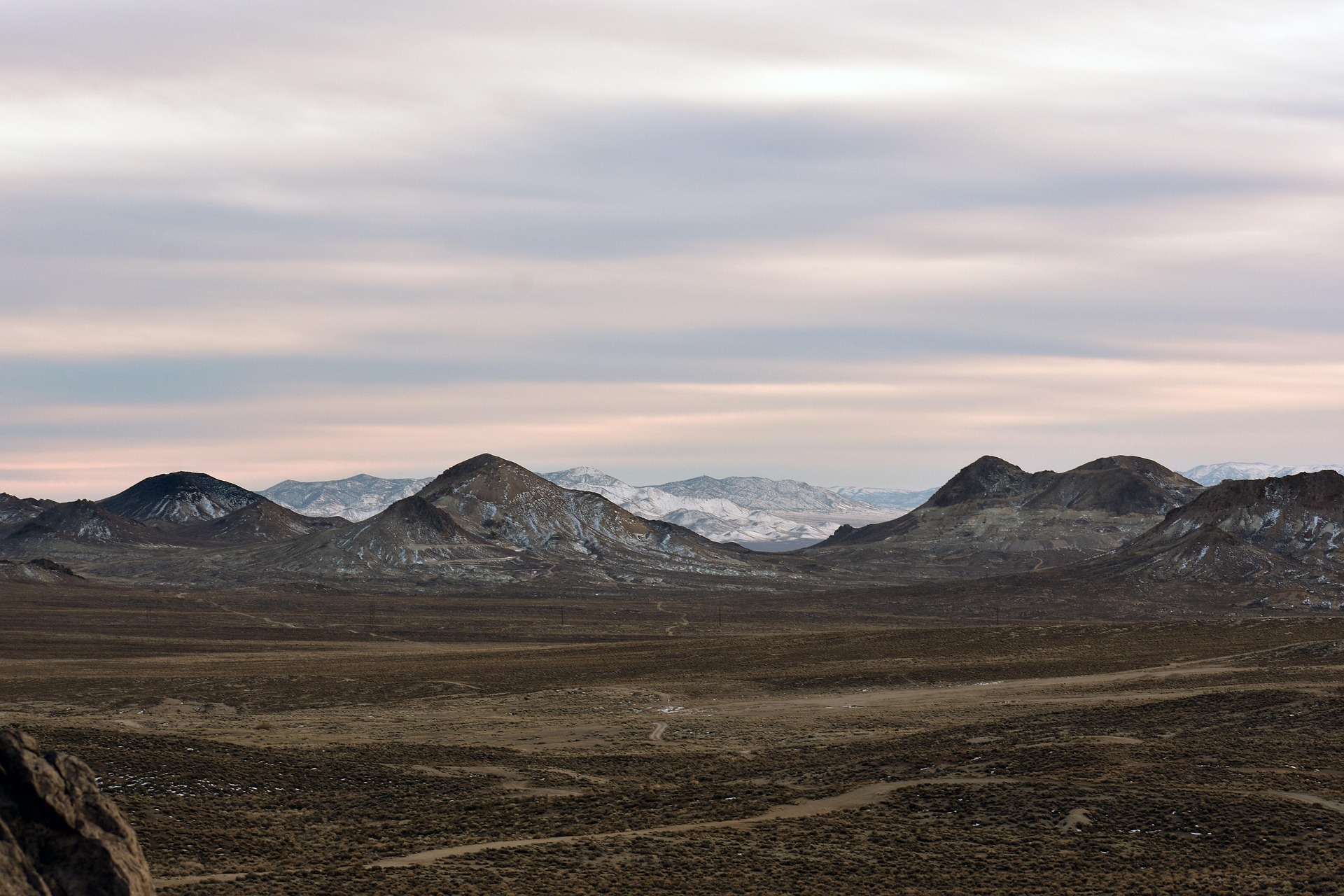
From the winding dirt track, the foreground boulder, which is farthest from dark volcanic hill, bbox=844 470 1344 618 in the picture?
the foreground boulder

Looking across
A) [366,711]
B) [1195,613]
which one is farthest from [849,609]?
[366,711]

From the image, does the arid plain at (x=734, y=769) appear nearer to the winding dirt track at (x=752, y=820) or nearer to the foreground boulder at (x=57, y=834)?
the winding dirt track at (x=752, y=820)

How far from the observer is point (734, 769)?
43.3 metres

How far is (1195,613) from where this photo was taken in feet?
546

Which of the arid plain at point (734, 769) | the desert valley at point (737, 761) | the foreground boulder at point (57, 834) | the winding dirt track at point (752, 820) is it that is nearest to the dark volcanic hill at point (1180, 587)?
the desert valley at point (737, 761)

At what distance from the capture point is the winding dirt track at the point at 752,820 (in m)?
31.4

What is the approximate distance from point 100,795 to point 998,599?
6662 inches

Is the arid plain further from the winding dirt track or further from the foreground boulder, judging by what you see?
the foreground boulder

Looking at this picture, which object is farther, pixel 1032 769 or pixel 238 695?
pixel 238 695

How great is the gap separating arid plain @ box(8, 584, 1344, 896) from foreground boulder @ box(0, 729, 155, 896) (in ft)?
17.4

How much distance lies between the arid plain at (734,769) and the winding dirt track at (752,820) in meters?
0.15

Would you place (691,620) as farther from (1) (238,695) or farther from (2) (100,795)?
(2) (100,795)

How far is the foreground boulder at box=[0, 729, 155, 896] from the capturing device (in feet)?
72.5

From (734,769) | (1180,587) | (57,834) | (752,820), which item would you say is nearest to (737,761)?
(734,769)
